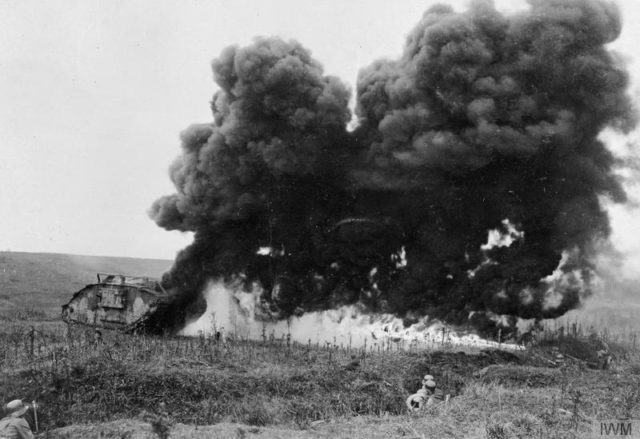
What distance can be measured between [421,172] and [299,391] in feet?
40.2

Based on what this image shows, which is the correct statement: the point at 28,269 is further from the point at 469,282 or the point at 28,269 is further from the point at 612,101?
the point at 612,101

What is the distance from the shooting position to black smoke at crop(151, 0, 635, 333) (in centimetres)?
2209

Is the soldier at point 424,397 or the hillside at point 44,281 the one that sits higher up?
the hillside at point 44,281

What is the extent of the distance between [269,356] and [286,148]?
10253 millimetres

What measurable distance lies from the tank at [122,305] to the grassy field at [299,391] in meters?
4.96

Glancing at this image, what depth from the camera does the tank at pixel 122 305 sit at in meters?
24.5

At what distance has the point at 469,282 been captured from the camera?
23.7 meters

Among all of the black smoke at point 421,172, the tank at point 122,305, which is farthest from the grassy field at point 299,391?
the black smoke at point 421,172

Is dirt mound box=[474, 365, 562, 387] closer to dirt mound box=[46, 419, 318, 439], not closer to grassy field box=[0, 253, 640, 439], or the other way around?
grassy field box=[0, 253, 640, 439]

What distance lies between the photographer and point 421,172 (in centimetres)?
2409

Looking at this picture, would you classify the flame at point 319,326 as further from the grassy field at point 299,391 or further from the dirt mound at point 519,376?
the dirt mound at point 519,376

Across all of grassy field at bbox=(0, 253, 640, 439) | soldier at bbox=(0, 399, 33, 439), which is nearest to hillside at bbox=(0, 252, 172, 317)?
grassy field at bbox=(0, 253, 640, 439)

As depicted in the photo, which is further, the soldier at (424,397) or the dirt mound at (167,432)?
the soldier at (424,397)

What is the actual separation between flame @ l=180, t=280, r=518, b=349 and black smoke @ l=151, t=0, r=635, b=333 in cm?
68
